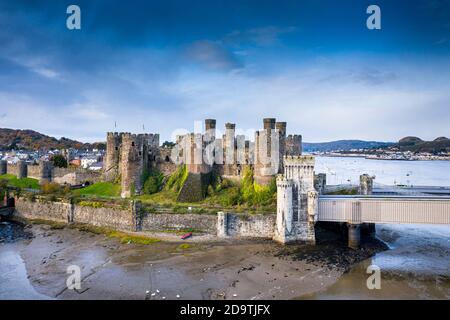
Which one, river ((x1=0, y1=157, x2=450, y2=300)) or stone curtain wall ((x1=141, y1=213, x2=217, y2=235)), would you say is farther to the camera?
stone curtain wall ((x1=141, y1=213, x2=217, y2=235))

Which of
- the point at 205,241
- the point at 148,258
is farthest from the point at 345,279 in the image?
the point at 148,258

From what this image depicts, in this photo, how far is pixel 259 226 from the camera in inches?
1117

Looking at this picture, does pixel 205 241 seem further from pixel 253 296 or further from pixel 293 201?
pixel 253 296

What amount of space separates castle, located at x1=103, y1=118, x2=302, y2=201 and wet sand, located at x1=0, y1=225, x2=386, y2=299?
26.3ft

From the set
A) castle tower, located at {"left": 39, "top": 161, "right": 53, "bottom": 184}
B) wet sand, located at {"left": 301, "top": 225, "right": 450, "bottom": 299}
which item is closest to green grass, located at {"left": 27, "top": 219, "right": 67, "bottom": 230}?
castle tower, located at {"left": 39, "top": 161, "right": 53, "bottom": 184}

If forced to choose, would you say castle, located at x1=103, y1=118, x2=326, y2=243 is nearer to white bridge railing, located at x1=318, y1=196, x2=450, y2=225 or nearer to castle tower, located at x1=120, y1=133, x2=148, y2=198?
castle tower, located at x1=120, y1=133, x2=148, y2=198

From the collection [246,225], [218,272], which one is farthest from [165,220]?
[218,272]

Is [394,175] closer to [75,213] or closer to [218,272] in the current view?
[75,213]

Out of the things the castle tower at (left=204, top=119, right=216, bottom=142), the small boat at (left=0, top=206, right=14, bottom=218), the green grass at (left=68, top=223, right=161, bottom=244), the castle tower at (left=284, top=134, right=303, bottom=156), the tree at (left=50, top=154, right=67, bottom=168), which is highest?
the castle tower at (left=204, top=119, right=216, bottom=142)

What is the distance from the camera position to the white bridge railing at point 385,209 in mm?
25562

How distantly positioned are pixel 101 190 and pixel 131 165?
570cm

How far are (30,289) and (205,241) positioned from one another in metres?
12.3

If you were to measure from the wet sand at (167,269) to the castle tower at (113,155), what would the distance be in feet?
43.0

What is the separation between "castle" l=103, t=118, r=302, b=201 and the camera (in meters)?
32.8
